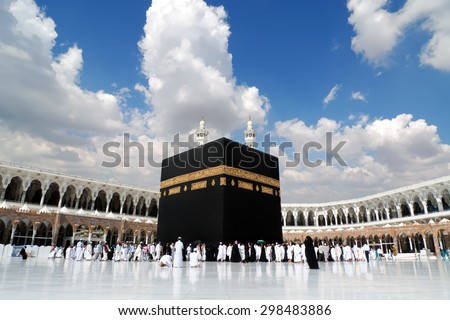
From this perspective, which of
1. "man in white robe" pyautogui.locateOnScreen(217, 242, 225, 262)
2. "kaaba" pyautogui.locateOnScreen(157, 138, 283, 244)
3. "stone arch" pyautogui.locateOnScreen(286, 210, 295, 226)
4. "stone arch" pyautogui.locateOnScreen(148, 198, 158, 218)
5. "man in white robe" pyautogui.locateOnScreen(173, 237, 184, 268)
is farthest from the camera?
"stone arch" pyautogui.locateOnScreen(286, 210, 295, 226)

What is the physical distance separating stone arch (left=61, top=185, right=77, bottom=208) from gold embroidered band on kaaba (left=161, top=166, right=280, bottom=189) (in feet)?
45.3

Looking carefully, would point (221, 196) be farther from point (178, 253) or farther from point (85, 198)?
point (85, 198)

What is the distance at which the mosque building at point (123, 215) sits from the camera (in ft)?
61.8

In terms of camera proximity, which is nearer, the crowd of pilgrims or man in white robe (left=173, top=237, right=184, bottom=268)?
man in white robe (left=173, top=237, right=184, bottom=268)

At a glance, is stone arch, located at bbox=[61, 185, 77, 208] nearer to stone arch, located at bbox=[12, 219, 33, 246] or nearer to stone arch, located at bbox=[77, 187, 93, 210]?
stone arch, located at bbox=[77, 187, 93, 210]

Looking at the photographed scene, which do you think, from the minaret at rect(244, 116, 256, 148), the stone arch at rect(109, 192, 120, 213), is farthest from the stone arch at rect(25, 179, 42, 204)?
the minaret at rect(244, 116, 256, 148)

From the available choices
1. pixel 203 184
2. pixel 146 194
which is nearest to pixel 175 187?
pixel 203 184

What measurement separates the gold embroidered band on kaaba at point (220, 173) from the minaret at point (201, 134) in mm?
10160

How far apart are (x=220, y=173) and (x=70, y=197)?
19.2 m

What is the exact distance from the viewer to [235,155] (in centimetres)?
1145

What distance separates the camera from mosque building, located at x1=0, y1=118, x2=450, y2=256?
18844 mm
